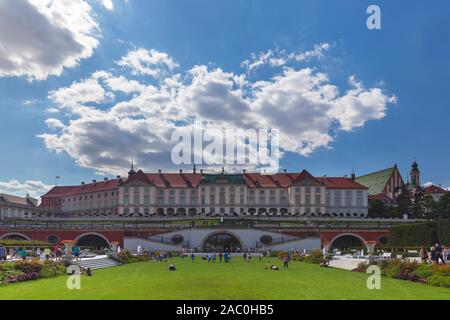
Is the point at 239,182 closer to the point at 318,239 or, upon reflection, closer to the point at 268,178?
the point at 268,178

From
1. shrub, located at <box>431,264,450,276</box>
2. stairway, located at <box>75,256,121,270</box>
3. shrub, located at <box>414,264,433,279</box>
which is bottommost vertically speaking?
stairway, located at <box>75,256,121,270</box>

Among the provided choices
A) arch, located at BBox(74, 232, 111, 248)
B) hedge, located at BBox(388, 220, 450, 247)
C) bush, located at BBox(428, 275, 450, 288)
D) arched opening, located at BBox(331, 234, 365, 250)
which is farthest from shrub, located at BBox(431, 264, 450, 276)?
arch, located at BBox(74, 232, 111, 248)

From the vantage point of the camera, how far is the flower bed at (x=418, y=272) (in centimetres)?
2322

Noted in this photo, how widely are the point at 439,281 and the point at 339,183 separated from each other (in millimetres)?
81976

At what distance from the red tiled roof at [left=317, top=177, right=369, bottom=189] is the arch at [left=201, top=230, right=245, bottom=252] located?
3655cm

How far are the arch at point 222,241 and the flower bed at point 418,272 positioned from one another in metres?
39.7

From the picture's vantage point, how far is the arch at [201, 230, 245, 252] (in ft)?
228

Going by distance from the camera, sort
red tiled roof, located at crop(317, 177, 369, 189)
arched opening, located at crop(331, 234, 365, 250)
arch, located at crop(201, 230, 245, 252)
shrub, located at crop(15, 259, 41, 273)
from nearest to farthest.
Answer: shrub, located at crop(15, 259, 41, 273)
arch, located at crop(201, 230, 245, 252)
arched opening, located at crop(331, 234, 365, 250)
red tiled roof, located at crop(317, 177, 369, 189)

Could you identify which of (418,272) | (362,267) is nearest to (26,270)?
(418,272)

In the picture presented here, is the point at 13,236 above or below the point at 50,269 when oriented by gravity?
Answer: below

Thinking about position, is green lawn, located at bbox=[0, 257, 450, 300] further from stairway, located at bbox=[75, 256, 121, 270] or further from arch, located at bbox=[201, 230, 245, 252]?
arch, located at bbox=[201, 230, 245, 252]

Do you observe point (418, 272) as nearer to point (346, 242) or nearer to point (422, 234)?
point (422, 234)

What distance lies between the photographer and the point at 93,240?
71.1 m
